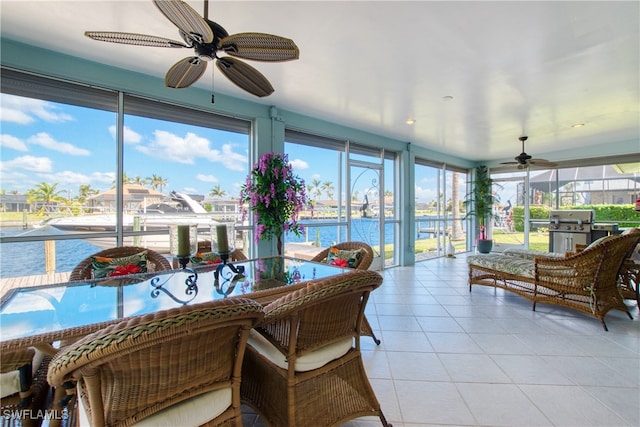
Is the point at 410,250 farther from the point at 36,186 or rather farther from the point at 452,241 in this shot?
the point at 36,186

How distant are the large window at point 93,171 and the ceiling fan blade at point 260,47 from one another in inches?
86.0

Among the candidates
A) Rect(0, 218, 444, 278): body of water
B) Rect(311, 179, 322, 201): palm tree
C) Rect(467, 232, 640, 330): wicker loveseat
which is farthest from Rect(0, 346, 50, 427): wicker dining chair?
Rect(467, 232, 640, 330): wicker loveseat

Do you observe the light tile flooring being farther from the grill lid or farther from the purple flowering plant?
the grill lid

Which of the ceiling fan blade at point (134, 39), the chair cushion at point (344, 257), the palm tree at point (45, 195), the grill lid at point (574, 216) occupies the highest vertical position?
the ceiling fan blade at point (134, 39)

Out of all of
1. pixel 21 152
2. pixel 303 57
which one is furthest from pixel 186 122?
pixel 303 57

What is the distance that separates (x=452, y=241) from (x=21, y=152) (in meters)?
8.22

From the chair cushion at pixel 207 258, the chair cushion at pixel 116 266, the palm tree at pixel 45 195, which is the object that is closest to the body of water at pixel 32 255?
the palm tree at pixel 45 195

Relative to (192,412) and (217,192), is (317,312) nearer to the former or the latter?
(192,412)

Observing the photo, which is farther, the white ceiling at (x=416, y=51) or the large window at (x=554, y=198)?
the large window at (x=554, y=198)

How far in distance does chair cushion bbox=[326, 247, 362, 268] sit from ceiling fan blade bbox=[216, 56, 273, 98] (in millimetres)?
1522

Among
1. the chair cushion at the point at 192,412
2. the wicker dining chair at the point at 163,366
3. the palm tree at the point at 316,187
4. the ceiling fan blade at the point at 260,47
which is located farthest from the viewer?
the palm tree at the point at 316,187

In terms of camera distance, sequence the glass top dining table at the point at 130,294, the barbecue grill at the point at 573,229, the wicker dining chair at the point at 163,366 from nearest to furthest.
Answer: the wicker dining chair at the point at 163,366 < the glass top dining table at the point at 130,294 < the barbecue grill at the point at 573,229

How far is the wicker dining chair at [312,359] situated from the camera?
121 centimetres

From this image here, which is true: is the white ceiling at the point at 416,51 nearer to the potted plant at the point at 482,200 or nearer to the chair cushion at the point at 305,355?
the chair cushion at the point at 305,355
